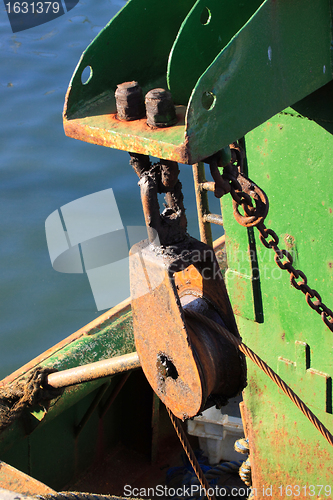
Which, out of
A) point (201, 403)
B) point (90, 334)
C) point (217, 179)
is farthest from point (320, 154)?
point (90, 334)

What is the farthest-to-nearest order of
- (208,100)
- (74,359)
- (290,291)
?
(74,359) < (290,291) < (208,100)

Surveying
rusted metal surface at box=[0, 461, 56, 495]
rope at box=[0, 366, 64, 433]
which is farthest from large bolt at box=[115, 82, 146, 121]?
rope at box=[0, 366, 64, 433]

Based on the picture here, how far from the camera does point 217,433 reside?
11.9 ft

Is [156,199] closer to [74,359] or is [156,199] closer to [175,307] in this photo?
[175,307]

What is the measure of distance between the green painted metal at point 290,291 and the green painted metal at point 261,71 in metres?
0.30

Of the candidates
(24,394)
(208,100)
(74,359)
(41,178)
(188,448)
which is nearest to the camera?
(208,100)

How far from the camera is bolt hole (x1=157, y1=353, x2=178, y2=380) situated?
54.5 inches

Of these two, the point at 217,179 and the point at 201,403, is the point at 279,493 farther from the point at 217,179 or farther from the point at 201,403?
the point at 217,179

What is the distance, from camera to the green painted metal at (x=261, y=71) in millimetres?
1157

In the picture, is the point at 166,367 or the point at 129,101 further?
the point at 166,367

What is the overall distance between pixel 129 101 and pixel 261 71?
311 millimetres

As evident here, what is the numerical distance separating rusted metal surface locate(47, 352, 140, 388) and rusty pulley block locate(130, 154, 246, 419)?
46 centimetres

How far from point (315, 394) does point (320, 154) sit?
3.21 ft

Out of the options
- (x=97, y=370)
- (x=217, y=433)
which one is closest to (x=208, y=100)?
(x=97, y=370)
